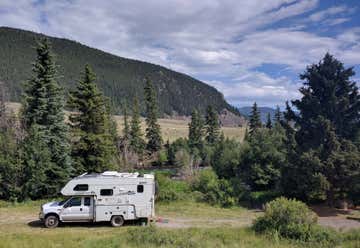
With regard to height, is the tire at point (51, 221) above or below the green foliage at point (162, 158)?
below

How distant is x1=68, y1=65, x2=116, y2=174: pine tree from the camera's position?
2805cm

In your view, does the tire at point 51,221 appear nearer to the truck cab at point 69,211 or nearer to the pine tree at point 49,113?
the truck cab at point 69,211

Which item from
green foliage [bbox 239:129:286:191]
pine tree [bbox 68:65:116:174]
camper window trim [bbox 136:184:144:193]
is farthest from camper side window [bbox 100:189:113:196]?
green foliage [bbox 239:129:286:191]

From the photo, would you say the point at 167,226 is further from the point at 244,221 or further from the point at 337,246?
the point at 337,246

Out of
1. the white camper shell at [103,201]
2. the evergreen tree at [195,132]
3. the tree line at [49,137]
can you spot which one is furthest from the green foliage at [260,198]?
the evergreen tree at [195,132]

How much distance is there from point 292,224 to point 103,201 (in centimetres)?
971

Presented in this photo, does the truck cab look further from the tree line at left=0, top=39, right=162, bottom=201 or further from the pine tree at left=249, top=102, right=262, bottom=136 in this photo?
the pine tree at left=249, top=102, right=262, bottom=136

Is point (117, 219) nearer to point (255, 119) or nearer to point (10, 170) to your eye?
point (10, 170)

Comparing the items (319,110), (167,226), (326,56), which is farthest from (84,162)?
(326,56)

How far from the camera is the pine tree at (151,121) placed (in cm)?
6328

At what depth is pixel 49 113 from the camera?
2644 cm

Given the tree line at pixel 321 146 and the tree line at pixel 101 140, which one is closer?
the tree line at pixel 101 140

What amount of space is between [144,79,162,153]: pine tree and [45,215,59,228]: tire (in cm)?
4668

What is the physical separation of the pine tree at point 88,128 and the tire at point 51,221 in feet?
35.0
